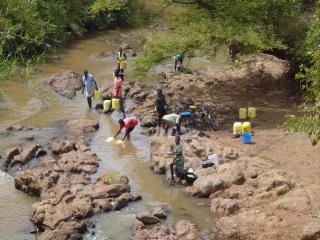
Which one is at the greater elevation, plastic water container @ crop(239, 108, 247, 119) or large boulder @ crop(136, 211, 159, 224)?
plastic water container @ crop(239, 108, 247, 119)

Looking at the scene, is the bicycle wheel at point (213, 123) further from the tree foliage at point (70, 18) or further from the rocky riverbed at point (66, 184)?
the tree foliage at point (70, 18)

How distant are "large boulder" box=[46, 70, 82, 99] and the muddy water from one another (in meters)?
0.39

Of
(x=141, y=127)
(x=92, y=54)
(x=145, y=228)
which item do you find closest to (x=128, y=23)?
(x=92, y=54)

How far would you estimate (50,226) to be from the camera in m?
13.0

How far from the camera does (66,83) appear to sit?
2567 centimetres

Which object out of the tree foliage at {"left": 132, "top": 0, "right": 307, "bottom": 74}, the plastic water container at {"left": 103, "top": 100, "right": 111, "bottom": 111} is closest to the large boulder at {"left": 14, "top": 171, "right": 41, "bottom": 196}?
the plastic water container at {"left": 103, "top": 100, "right": 111, "bottom": 111}

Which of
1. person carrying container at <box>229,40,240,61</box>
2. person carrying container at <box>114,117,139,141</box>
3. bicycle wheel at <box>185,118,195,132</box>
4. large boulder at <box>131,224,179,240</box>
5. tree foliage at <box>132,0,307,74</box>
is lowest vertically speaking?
large boulder at <box>131,224,179,240</box>

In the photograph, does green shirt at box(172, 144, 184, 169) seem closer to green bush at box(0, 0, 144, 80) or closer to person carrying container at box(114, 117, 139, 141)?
person carrying container at box(114, 117, 139, 141)

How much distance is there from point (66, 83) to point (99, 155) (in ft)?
28.4

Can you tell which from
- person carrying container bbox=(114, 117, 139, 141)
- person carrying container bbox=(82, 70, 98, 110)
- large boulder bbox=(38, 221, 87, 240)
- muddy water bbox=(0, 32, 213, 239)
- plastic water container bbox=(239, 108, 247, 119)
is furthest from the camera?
person carrying container bbox=(82, 70, 98, 110)

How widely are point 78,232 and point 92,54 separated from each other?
21.4m

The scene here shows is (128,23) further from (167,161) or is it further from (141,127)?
(167,161)

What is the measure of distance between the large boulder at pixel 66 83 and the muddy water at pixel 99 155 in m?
0.39

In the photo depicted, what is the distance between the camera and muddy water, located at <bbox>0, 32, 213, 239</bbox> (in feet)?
45.1
